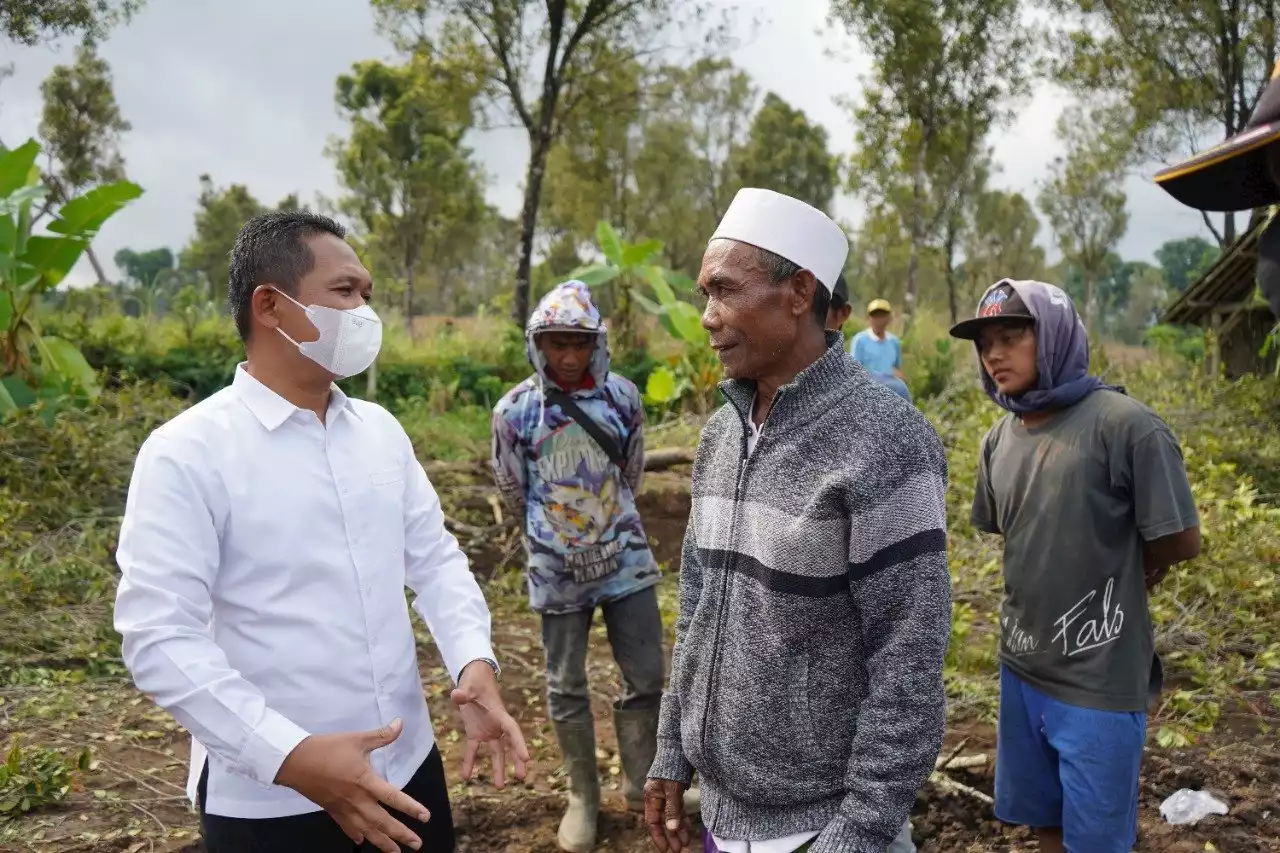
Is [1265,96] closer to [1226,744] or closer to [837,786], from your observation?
[837,786]

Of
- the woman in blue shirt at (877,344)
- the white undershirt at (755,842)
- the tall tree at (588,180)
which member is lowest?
the white undershirt at (755,842)

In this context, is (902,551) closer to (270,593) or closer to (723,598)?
(723,598)

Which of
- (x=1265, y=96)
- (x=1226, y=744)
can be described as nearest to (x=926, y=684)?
(x=1265, y=96)

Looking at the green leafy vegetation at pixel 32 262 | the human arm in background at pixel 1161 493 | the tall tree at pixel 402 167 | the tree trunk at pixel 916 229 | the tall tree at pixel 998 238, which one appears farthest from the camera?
the tall tree at pixel 998 238

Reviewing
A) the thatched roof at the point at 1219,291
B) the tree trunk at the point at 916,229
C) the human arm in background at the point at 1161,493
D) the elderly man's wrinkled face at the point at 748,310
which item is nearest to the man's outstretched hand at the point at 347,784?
the elderly man's wrinkled face at the point at 748,310

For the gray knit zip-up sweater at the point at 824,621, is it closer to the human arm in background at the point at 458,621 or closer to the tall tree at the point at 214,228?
the human arm in background at the point at 458,621

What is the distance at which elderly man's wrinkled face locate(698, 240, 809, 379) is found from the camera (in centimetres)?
174

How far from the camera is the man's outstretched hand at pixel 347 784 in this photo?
1.51 metres

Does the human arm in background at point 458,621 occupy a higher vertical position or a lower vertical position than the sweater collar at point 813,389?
lower

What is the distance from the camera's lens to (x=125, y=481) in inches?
270

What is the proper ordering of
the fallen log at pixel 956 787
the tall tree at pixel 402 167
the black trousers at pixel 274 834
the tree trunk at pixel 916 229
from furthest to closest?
the tall tree at pixel 402 167 < the tree trunk at pixel 916 229 < the fallen log at pixel 956 787 < the black trousers at pixel 274 834

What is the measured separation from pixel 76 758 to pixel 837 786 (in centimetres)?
353

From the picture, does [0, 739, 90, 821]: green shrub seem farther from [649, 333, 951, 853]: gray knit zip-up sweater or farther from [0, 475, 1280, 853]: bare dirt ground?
[649, 333, 951, 853]: gray knit zip-up sweater

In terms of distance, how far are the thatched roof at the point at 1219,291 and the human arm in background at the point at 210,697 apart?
13.1 meters
